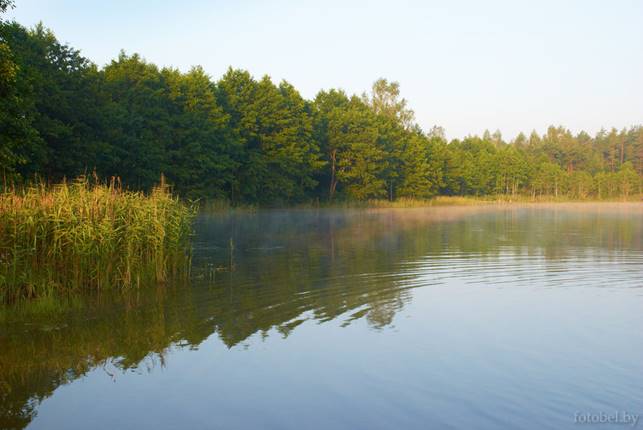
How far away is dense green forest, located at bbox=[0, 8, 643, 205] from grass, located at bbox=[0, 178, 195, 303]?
17.7 ft

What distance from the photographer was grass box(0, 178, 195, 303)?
1177cm

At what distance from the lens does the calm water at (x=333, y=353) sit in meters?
6.41

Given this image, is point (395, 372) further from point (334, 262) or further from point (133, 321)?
point (334, 262)

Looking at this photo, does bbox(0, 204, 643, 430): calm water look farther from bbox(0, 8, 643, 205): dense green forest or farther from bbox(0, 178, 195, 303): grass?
bbox(0, 8, 643, 205): dense green forest

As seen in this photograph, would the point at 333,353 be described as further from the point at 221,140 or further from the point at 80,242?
the point at 221,140

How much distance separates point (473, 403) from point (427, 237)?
22.9 meters

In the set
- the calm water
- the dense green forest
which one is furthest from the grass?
the dense green forest

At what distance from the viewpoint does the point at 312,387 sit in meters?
7.22

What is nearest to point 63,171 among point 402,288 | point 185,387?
point 402,288

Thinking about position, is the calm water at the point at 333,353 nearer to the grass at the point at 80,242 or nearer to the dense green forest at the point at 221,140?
the grass at the point at 80,242

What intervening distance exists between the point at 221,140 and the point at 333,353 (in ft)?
162

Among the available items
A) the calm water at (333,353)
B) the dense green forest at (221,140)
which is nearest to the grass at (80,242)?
the calm water at (333,353)

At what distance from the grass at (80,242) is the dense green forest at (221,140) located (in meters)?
5.39

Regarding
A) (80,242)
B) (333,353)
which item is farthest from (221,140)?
(333,353)
